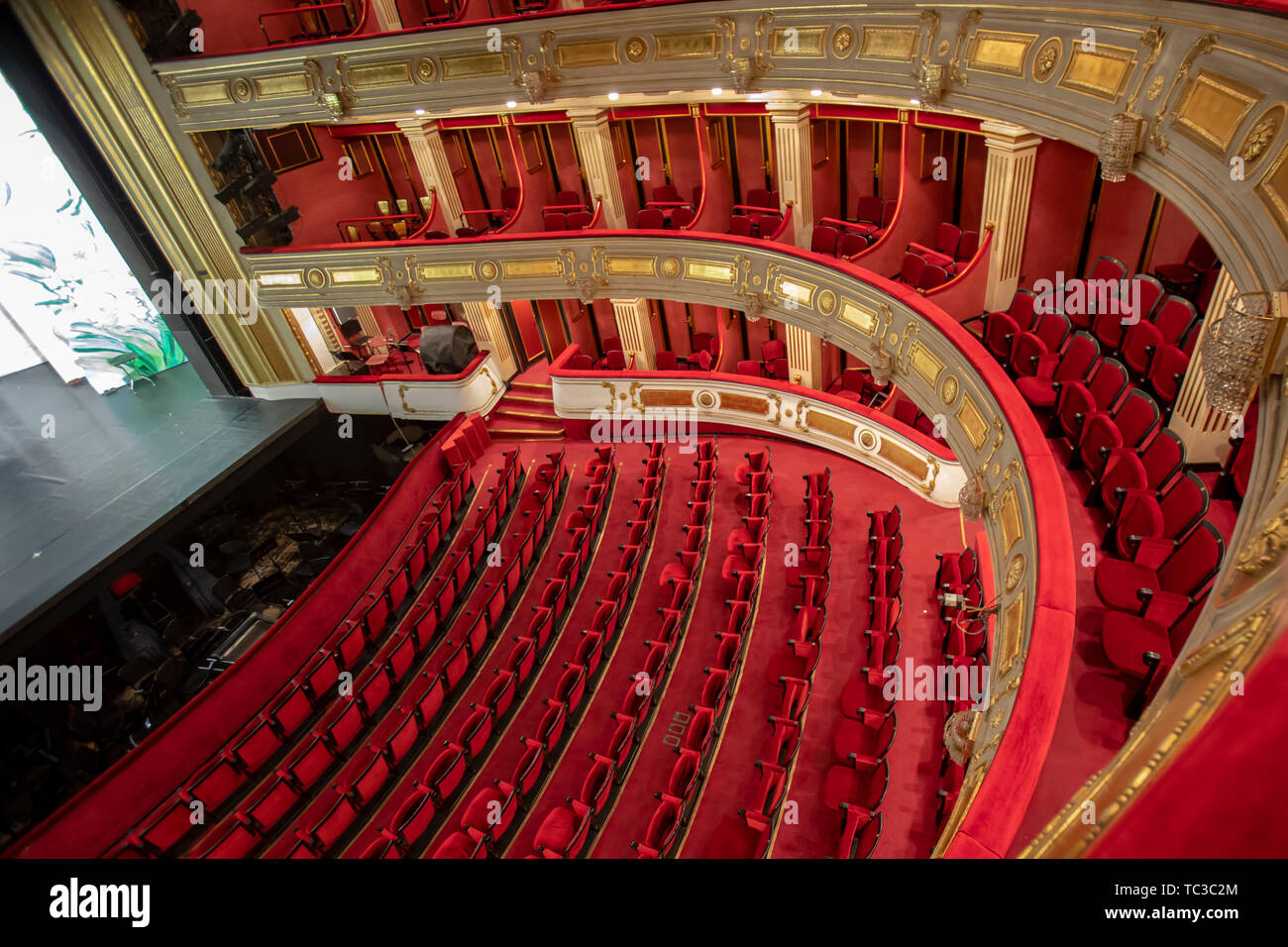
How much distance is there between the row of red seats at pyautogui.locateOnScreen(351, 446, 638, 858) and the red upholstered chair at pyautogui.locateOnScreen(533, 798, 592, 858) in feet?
1.50

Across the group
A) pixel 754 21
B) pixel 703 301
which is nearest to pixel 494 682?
pixel 703 301

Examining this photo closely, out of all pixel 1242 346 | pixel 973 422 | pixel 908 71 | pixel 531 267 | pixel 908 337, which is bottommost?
pixel 1242 346

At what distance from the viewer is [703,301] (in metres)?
10.5

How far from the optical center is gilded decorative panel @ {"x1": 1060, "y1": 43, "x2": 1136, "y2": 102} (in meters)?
4.42

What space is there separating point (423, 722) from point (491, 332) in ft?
27.9

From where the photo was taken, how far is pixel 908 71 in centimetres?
658

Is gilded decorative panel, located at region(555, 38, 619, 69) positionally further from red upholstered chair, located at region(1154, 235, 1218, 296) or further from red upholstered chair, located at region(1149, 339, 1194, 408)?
red upholstered chair, located at region(1149, 339, 1194, 408)

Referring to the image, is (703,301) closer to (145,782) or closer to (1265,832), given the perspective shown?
(145,782)

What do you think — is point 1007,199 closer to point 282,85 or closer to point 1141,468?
point 1141,468

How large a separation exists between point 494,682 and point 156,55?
11.6 meters

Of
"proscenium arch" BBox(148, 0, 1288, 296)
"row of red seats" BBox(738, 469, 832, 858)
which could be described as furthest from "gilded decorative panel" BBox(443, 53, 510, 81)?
"row of red seats" BBox(738, 469, 832, 858)

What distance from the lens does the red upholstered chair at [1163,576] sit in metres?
3.95

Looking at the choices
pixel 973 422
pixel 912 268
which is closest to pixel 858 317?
pixel 912 268

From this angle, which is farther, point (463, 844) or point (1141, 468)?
point (463, 844)
